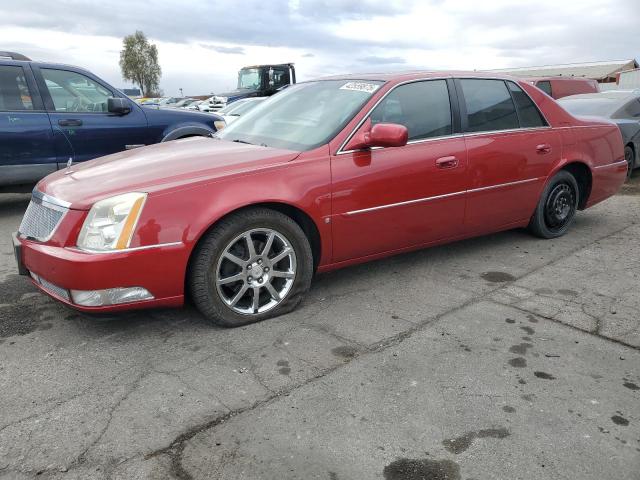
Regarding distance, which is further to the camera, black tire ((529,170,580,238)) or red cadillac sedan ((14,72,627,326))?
black tire ((529,170,580,238))

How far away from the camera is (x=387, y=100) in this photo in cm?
394

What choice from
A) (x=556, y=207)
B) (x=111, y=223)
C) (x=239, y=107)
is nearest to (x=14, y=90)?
(x=111, y=223)

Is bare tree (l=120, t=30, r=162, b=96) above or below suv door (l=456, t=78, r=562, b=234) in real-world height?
above

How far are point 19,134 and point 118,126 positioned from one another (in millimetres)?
1091

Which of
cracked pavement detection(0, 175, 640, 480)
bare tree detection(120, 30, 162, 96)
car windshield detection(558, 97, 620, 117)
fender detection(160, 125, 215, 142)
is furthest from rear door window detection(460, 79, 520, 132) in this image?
bare tree detection(120, 30, 162, 96)

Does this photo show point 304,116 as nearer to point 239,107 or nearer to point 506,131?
point 506,131

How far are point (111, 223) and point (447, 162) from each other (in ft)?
7.87

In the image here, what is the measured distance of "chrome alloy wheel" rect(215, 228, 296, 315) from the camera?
327cm

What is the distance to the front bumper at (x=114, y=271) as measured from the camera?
2904 mm

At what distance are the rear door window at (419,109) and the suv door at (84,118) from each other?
136 inches

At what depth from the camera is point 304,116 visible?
405 cm

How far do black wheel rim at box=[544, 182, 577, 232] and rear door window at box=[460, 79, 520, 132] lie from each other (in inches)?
33.4

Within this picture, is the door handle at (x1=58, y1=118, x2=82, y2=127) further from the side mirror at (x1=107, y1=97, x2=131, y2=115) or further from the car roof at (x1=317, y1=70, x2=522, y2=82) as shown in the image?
the car roof at (x1=317, y1=70, x2=522, y2=82)

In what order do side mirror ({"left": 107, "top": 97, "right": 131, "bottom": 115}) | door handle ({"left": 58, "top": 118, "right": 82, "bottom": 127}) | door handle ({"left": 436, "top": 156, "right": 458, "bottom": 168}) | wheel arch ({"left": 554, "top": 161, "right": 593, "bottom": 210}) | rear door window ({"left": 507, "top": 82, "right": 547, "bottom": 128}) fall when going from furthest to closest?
1. side mirror ({"left": 107, "top": 97, "right": 131, "bottom": 115})
2. door handle ({"left": 58, "top": 118, "right": 82, "bottom": 127})
3. wheel arch ({"left": 554, "top": 161, "right": 593, "bottom": 210})
4. rear door window ({"left": 507, "top": 82, "right": 547, "bottom": 128})
5. door handle ({"left": 436, "top": 156, "right": 458, "bottom": 168})
